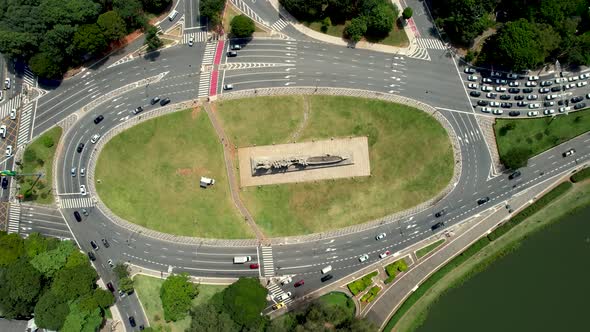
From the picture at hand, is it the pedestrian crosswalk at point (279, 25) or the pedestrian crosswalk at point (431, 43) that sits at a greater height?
the pedestrian crosswalk at point (279, 25)

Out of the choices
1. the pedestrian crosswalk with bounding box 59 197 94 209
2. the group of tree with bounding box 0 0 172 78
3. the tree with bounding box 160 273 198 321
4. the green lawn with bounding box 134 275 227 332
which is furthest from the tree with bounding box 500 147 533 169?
the pedestrian crosswalk with bounding box 59 197 94 209

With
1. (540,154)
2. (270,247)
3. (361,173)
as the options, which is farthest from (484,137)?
(270,247)

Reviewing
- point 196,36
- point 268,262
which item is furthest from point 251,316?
point 196,36

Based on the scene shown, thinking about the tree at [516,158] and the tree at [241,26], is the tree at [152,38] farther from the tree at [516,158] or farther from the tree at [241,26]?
the tree at [516,158]

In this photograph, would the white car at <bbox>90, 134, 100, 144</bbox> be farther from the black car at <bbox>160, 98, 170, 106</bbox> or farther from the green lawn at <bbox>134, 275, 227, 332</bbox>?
the green lawn at <bbox>134, 275, 227, 332</bbox>

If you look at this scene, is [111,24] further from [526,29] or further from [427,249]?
[526,29]

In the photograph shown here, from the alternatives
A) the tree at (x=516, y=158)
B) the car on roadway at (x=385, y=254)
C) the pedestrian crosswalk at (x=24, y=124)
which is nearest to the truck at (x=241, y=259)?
the car on roadway at (x=385, y=254)
